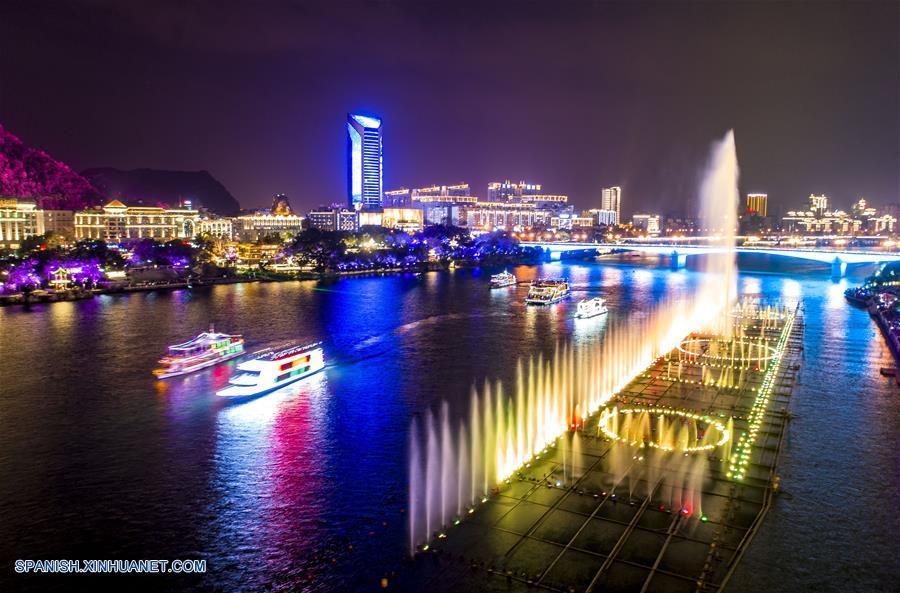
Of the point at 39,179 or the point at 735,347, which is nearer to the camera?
the point at 735,347

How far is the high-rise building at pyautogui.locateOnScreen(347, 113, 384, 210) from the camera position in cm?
9519

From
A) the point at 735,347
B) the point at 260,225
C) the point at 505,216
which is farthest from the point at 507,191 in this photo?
the point at 735,347

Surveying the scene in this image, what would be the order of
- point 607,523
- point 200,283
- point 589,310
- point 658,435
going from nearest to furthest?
point 607,523
point 658,435
point 589,310
point 200,283

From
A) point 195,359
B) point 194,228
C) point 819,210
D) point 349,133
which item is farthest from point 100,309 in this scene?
point 819,210

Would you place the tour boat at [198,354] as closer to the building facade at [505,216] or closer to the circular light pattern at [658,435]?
the circular light pattern at [658,435]

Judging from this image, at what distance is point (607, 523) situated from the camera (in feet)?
26.2

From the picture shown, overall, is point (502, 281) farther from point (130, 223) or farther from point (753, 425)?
point (130, 223)

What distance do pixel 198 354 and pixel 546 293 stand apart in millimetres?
17243

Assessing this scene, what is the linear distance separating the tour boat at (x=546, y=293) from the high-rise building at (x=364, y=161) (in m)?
66.2

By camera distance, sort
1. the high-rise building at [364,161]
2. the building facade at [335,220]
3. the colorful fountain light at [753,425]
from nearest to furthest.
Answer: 1. the colorful fountain light at [753,425]
2. the building facade at [335,220]
3. the high-rise building at [364,161]

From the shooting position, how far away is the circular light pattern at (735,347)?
1720cm

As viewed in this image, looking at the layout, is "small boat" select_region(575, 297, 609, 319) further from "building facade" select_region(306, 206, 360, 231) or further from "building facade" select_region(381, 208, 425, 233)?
"building facade" select_region(306, 206, 360, 231)

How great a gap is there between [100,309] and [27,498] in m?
19.7

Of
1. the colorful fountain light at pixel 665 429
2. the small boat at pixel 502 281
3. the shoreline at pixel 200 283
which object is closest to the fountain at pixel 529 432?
the colorful fountain light at pixel 665 429
